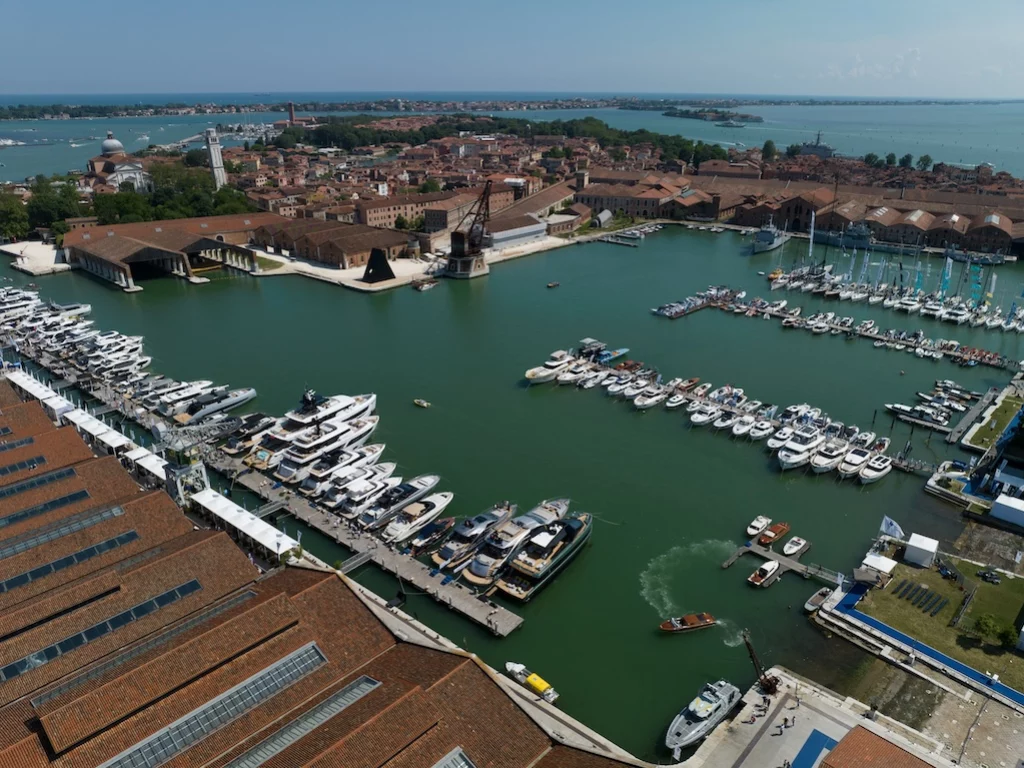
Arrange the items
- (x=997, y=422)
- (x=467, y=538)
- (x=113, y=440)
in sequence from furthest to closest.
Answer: (x=997, y=422) → (x=113, y=440) → (x=467, y=538)

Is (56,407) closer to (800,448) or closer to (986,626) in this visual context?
(800,448)

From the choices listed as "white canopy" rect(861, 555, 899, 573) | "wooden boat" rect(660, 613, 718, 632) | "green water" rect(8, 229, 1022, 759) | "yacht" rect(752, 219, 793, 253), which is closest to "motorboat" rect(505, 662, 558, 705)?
"green water" rect(8, 229, 1022, 759)

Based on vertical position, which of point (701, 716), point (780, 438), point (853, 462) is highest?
point (780, 438)

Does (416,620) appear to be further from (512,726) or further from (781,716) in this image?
(781,716)

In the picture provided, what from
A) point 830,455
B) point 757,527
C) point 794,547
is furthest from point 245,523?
point 830,455

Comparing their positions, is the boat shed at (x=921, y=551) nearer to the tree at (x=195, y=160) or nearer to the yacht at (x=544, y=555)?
the yacht at (x=544, y=555)

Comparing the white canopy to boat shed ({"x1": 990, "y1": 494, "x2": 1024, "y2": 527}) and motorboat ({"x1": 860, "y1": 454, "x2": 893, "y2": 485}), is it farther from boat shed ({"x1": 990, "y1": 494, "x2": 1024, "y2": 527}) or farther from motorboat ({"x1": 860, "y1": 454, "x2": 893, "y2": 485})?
motorboat ({"x1": 860, "y1": 454, "x2": 893, "y2": 485})
